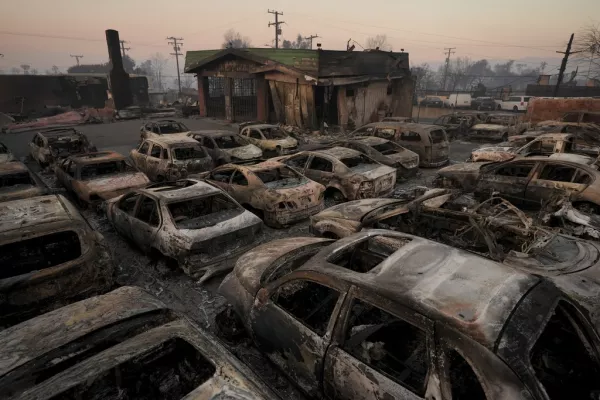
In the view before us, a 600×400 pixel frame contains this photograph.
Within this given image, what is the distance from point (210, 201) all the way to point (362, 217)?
123 inches

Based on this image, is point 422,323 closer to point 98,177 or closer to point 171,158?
point 98,177

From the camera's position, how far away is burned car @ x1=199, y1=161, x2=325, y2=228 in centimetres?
731

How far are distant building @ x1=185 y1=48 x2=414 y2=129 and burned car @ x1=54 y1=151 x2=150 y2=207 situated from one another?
13.0 metres

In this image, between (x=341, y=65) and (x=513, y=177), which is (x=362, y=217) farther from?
(x=341, y=65)

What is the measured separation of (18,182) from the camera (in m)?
8.12

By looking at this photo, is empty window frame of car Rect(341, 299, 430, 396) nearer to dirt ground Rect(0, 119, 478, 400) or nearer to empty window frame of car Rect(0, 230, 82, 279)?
dirt ground Rect(0, 119, 478, 400)

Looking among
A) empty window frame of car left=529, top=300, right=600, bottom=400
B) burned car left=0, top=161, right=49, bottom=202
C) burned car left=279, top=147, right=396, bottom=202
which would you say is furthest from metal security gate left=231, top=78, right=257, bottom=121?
empty window frame of car left=529, top=300, right=600, bottom=400

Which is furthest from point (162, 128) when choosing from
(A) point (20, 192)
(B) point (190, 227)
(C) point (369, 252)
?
(C) point (369, 252)

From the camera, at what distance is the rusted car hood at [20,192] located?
674 centimetres

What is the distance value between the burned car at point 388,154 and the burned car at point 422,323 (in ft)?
22.7

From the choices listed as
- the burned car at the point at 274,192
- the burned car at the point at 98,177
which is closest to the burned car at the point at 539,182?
the burned car at the point at 274,192

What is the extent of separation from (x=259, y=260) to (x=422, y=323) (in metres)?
2.34

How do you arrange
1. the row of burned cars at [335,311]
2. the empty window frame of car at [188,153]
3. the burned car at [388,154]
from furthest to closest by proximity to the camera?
the burned car at [388,154]
the empty window frame of car at [188,153]
the row of burned cars at [335,311]

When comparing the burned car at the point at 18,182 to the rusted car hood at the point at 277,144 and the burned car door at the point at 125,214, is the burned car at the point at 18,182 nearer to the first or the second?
the burned car door at the point at 125,214
